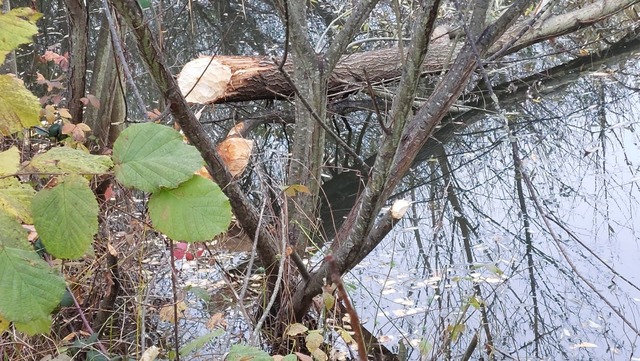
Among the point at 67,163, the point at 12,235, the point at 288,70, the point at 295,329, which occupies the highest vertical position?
the point at 288,70

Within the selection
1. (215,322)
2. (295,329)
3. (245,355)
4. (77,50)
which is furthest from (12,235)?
(77,50)

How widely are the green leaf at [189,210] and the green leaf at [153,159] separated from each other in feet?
0.09

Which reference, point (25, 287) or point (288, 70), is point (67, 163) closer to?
point (25, 287)

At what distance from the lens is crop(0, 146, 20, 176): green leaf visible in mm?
833

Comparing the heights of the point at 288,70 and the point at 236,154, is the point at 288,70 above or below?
above

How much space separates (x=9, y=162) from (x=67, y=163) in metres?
0.11

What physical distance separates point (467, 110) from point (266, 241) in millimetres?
3226

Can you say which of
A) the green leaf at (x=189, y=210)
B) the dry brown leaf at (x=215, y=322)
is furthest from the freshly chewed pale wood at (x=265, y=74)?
the green leaf at (x=189, y=210)

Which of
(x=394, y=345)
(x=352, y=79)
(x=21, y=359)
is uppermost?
(x=352, y=79)

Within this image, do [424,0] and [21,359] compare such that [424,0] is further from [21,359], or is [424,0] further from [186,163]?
[21,359]

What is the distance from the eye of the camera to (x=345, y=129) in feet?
16.2

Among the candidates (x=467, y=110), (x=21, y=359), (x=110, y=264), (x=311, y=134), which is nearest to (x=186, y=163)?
(x=21, y=359)

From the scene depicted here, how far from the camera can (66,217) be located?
0.78 meters

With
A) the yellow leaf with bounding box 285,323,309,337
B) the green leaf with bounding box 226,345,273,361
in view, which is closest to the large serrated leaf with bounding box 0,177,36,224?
the green leaf with bounding box 226,345,273,361
